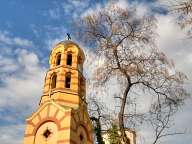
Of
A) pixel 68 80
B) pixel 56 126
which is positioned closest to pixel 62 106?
pixel 56 126

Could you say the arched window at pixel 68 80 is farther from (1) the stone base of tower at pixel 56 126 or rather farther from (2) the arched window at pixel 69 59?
(1) the stone base of tower at pixel 56 126

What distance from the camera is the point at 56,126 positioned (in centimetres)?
2361

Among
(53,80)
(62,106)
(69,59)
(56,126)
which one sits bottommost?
(56,126)

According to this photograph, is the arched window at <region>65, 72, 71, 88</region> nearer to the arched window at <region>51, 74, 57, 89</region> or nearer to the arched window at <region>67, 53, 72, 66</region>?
the arched window at <region>51, 74, 57, 89</region>

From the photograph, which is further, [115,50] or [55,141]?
[55,141]

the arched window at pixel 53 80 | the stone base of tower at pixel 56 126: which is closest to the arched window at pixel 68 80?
the arched window at pixel 53 80

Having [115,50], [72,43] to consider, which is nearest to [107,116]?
[115,50]

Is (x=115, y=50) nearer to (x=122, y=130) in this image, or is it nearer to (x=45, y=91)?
(x=122, y=130)

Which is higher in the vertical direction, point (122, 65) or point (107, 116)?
point (122, 65)

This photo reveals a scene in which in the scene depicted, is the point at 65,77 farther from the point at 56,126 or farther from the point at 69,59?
the point at 56,126

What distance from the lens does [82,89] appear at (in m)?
27.2

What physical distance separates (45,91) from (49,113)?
2.35 m

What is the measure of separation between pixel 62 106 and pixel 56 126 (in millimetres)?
1574

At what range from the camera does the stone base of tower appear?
22875 mm
